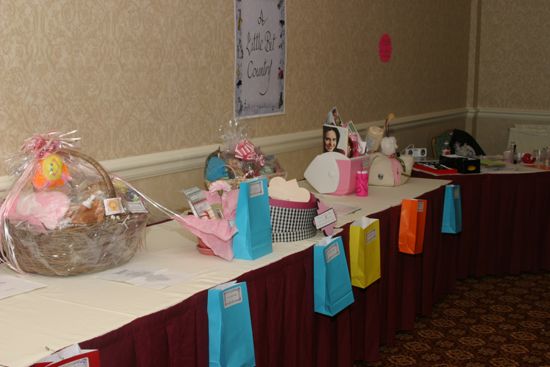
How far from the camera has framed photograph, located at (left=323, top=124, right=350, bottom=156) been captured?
311 cm

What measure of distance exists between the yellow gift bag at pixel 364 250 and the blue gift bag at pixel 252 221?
446 mm

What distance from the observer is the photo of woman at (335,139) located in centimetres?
311

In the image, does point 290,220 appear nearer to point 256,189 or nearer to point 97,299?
point 256,189

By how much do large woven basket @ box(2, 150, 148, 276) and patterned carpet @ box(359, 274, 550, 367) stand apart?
4.48 ft

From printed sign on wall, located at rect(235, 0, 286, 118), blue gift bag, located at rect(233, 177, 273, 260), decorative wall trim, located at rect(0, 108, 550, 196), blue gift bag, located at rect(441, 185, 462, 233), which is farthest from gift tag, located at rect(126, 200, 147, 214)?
blue gift bag, located at rect(441, 185, 462, 233)

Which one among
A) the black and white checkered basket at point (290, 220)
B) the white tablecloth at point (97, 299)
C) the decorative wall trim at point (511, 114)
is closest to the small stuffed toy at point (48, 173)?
the white tablecloth at point (97, 299)

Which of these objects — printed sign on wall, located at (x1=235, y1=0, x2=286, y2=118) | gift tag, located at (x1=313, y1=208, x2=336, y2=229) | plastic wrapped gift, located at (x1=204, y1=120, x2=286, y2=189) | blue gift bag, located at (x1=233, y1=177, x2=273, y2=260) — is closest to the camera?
blue gift bag, located at (x1=233, y1=177, x2=273, y2=260)

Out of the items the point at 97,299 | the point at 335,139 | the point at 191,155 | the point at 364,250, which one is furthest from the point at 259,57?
the point at 97,299

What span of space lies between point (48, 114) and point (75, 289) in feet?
2.34

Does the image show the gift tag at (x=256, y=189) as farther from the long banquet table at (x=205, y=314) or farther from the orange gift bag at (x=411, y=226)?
the orange gift bag at (x=411, y=226)

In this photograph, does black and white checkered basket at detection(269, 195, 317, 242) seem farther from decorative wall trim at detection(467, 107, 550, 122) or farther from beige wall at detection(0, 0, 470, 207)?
decorative wall trim at detection(467, 107, 550, 122)

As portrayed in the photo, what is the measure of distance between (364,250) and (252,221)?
58cm

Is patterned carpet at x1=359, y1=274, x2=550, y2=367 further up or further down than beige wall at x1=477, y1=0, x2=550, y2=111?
further down

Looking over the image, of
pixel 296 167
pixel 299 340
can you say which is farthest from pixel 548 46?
pixel 299 340
